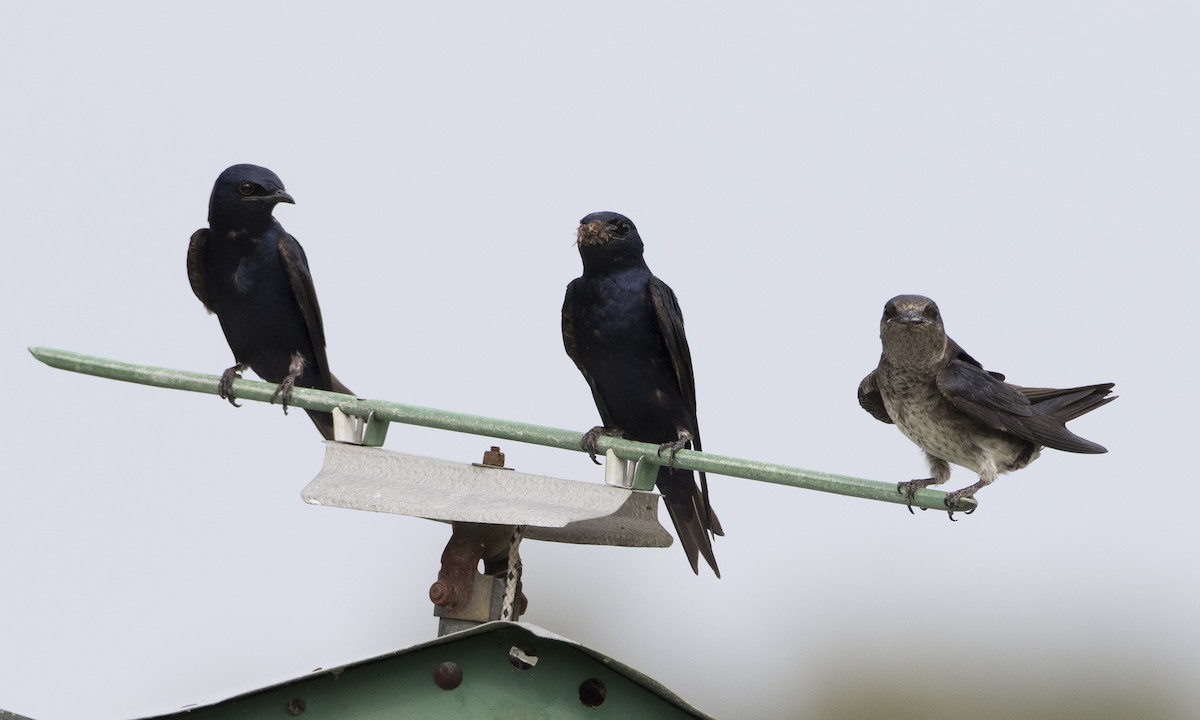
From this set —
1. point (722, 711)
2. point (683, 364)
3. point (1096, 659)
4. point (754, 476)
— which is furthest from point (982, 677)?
point (754, 476)

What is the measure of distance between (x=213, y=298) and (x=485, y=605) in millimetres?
2871

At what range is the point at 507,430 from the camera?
405 cm

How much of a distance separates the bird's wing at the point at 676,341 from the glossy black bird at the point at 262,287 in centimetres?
133

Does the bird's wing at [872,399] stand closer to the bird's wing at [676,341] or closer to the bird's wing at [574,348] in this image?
the bird's wing at [676,341]

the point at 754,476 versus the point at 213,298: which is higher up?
the point at 213,298

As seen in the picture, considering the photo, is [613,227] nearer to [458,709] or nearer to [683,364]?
[683,364]

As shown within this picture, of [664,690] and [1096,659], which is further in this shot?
[1096,659]

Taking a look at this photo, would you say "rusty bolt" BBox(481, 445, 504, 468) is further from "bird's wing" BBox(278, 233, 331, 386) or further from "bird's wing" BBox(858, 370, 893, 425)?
"bird's wing" BBox(278, 233, 331, 386)

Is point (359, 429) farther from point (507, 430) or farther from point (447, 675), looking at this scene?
point (447, 675)

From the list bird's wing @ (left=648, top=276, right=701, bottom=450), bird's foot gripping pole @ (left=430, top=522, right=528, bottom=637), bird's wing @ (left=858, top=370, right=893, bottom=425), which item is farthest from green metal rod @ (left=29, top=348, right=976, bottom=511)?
bird's wing @ (left=648, top=276, right=701, bottom=450)

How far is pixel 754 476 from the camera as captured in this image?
153 inches

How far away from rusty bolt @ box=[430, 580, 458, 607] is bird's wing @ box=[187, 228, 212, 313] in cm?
291

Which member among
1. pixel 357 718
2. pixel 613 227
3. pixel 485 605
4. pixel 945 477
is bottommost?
pixel 357 718

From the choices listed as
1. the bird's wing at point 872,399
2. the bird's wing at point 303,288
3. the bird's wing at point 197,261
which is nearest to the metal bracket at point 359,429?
→ the bird's wing at point 872,399
